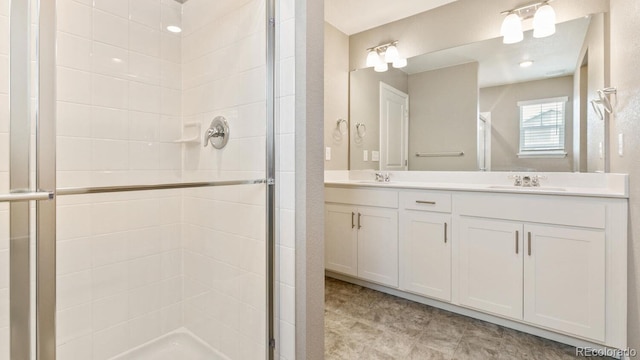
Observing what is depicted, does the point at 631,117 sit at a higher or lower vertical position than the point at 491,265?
higher

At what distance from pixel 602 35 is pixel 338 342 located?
2.49 metres

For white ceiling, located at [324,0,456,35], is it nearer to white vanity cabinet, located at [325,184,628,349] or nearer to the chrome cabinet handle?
white vanity cabinet, located at [325,184,628,349]

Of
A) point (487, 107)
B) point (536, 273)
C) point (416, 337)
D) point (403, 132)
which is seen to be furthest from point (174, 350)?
point (487, 107)

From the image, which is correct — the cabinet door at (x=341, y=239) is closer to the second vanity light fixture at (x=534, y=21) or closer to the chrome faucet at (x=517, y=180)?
the chrome faucet at (x=517, y=180)

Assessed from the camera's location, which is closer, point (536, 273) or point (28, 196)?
point (28, 196)

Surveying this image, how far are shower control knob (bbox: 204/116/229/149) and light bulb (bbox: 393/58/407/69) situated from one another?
1.97m

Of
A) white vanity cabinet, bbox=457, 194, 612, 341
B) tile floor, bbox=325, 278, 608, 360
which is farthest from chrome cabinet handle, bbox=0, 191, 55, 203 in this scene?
white vanity cabinet, bbox=457, 194, 612, 341

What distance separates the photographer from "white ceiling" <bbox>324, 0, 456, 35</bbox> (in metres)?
2.55

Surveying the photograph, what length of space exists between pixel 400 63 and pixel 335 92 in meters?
0.67

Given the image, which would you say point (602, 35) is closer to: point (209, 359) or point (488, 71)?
point (488, 71)

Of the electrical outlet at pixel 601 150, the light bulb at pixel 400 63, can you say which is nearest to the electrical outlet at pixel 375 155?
the light bulb at pixel 400 63

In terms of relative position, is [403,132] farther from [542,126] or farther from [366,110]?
[542,126]

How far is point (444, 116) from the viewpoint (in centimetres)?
262

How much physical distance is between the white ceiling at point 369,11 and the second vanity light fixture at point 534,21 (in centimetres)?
54
